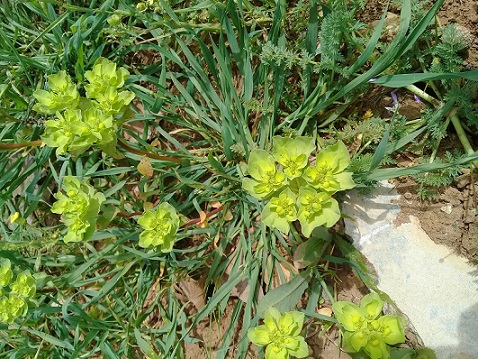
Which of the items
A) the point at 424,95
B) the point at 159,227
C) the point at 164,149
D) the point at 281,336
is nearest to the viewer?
the point at 281,336

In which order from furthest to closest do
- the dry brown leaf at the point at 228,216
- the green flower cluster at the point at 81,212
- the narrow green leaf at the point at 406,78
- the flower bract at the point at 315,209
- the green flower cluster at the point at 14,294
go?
the dry brown leaf at the point at 228,216 → the green flower cluster at the point at 14,294 → the green flower cluster at the point at 81,212 → the narrow green leaf at the point at 406,78 → the flower bract at the point at 315,209

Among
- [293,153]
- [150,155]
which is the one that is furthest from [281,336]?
[150,155]

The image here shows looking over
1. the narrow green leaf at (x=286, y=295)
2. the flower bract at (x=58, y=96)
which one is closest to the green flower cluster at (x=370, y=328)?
the narrow green leaf at (x=286, y=295)

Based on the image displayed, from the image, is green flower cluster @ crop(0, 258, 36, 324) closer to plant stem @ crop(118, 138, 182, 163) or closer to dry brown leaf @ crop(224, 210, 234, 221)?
plant stem @ crop(118, 138, 182, 163)

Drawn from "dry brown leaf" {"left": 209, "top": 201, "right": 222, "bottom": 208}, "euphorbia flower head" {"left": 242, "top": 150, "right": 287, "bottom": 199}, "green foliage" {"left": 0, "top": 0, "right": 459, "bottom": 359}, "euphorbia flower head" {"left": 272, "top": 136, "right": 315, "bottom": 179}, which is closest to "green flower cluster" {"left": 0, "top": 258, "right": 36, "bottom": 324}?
"green foliage" {"left": 0, "top": 0, "right": 459, "bottom": 359}

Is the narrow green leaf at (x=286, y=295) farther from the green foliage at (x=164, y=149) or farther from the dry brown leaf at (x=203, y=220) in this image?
the dry brown leaf at (x=203, y=220)

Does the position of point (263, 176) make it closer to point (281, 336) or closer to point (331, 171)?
point (331, 171)
